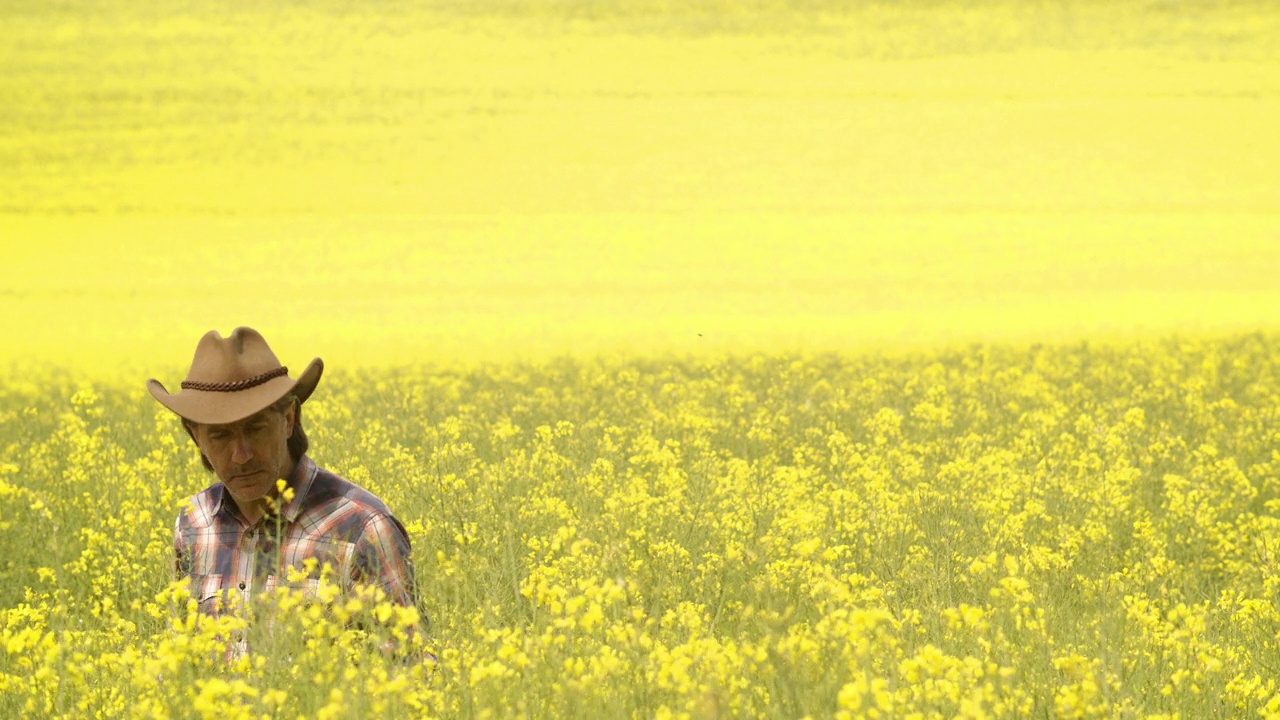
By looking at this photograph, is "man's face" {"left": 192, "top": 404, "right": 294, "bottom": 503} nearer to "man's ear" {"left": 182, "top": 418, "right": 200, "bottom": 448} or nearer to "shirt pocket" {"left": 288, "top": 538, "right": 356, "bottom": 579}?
"man's ear" {"left": 182, "top": 418, "right": 200, "bottom": 448}

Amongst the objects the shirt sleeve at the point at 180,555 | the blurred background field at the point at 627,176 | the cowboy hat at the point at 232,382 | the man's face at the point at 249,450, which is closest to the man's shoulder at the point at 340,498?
the man's face at the point at 249,450

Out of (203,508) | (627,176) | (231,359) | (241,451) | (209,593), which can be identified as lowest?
(209,593)

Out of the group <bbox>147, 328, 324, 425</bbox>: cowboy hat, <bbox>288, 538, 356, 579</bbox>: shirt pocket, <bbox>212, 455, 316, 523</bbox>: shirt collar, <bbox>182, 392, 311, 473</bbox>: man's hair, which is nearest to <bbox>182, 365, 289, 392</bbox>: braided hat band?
<bbox>147, 328, 324, 425</bbox>: cowboy hat

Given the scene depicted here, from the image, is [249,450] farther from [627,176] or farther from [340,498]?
[627,176]

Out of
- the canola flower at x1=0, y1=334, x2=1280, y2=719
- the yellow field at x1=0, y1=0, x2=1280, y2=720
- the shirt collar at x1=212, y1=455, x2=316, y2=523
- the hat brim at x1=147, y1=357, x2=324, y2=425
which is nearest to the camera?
the canola flower at x1=0, y1=334, x2=1280, y2=719

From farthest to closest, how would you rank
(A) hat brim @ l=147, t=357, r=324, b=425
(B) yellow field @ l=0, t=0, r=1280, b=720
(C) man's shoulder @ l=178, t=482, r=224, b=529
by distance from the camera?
(C) man's shoulder @ l=178, t=482, r=224, b=529 → (A) hat brim @ l=147, t=357, r=324, b=425 → (B) yellow field @ l=0, t=0, r=1280, b=720

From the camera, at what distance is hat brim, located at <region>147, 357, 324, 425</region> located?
3637 mm

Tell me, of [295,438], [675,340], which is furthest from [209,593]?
[675,340]

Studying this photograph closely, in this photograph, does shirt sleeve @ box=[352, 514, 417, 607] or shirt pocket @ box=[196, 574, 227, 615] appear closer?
shirt sleeve @ box=[352, 514, 417, 607]

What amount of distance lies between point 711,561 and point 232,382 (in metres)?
1.69

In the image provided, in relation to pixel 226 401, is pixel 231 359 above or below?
above

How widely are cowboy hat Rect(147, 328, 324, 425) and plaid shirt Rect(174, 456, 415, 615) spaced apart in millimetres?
263

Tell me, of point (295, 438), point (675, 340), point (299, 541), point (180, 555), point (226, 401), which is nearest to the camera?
point (226, 401)

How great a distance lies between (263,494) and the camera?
12.4ft
